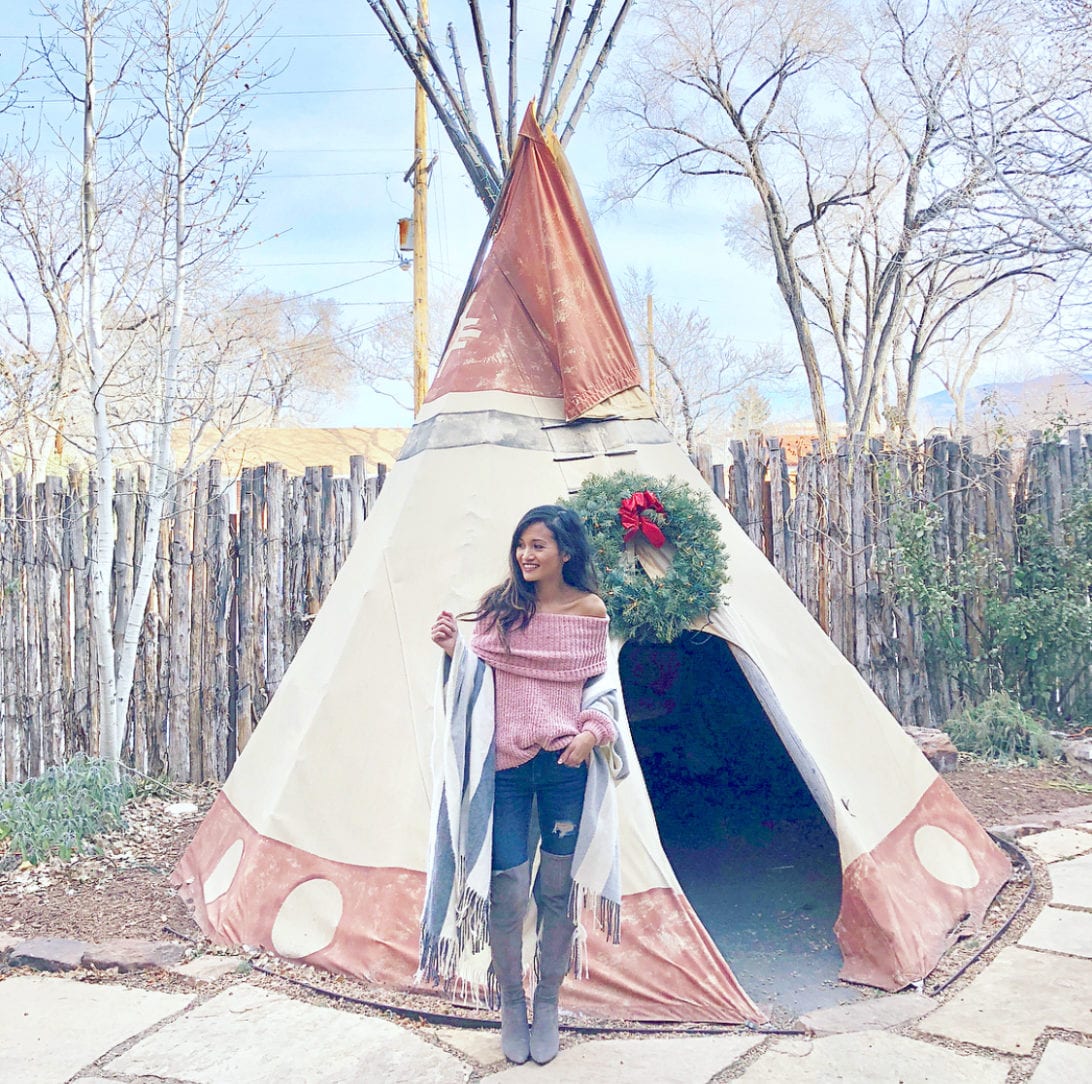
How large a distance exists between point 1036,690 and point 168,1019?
17.4 ft

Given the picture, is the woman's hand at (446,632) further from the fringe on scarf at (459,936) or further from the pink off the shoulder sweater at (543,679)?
the fringe on scarf at (459,936)

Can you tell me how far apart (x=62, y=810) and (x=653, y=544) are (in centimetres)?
306

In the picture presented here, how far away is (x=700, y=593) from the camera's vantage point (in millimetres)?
3289

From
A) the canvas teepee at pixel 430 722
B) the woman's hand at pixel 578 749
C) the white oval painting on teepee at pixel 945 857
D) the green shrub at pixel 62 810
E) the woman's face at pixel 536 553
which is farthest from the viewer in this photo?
the green shrub at pixel 62 810

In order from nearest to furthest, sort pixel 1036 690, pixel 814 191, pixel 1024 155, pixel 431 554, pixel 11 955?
pixel 11 955 → pixel 431 554 → pixel 1036 690 → pixel 1024 155 → pixel 814 191

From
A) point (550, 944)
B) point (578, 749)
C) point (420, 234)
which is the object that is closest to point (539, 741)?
point (578, 749)

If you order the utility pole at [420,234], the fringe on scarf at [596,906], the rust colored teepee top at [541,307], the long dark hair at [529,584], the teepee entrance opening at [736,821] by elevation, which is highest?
the utility pole at [420,234]

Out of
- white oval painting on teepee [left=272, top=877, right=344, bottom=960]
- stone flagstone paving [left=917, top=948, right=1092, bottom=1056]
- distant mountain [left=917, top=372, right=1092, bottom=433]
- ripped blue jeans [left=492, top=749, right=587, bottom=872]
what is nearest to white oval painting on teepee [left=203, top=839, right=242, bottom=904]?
white oval painting on teepee [left=272, top=877, right=344, bottom=960]

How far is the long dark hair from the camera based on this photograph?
2.61 metres

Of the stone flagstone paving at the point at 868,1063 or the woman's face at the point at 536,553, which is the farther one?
the woman's face at the point at 536,553

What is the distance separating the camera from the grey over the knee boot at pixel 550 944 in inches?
99.5

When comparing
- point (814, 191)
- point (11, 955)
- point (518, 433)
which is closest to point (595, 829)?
point (518, 433)

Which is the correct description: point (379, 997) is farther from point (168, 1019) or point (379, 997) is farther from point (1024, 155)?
point (1024, 155)

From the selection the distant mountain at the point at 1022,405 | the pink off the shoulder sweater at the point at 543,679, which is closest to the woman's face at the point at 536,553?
the pink off the shoulder sweater at the point at 543,679
